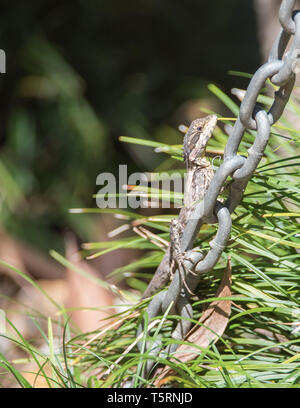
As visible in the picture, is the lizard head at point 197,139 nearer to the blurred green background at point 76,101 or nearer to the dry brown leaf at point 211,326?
the dry brown leaf at point 211,326

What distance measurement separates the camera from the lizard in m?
1.07

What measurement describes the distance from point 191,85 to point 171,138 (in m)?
0.42

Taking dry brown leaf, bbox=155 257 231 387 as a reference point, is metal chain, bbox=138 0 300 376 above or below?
above

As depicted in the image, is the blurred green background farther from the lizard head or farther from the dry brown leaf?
the dry brown leaf

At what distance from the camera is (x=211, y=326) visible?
1.02 m

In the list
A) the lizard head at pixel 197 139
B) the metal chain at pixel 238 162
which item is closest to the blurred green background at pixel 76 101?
the lizard head at pixel 197 139

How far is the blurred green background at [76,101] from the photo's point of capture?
3.24m

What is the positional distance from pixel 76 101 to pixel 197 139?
7.18 ft

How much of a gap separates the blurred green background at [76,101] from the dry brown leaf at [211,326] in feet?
7.12

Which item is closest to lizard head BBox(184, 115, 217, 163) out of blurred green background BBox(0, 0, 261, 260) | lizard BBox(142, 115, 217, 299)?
lizard BBox(142, 115, 217, 299)

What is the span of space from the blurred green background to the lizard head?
2040 millimetres

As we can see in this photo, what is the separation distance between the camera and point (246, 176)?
913 millimetres

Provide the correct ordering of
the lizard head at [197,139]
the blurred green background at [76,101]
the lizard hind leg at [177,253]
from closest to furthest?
1. the lizard hind leg at [177,253]
2. the lizard head at [197,139]
3. the blurred green background at [76,101]

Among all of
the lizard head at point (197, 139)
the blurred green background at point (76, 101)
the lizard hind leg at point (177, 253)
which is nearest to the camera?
the lizard hind leg at point (177, 253)
